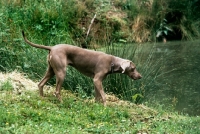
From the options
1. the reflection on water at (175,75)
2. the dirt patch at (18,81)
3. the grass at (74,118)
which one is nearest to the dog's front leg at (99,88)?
the grass at (74,118)

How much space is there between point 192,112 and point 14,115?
17.3 ft

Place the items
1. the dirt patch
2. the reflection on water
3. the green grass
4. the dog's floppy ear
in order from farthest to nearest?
the reflection on water
the dirt patch
the dog's floppy ear
the green grass

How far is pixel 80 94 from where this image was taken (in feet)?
30.9

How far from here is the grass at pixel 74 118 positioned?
21.2 ft

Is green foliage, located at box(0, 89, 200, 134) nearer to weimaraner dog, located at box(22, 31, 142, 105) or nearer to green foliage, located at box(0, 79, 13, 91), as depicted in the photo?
green foliage, located at box(0, 79, 13, 91)

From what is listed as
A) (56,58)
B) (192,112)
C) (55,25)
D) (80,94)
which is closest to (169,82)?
(192,112)

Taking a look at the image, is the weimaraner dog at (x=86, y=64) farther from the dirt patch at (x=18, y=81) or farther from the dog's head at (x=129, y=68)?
the dirt patch at (x=18, y=81)

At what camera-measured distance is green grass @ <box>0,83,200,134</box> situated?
6.47 meters

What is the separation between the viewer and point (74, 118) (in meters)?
7.18

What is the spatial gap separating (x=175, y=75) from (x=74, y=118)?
8.10 m

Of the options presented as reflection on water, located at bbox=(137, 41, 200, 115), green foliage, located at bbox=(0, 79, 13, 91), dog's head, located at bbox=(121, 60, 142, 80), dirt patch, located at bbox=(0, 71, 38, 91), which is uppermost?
dog's head, located at bbox=(121, 60, 142, 80)

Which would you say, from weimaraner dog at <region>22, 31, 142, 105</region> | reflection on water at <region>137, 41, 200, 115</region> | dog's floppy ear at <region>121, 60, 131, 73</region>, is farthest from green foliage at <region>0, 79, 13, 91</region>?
reflection on water at <region>137, 41, 200, 115</region>

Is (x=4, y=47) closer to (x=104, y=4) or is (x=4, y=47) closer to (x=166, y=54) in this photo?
(x=166, y=54)

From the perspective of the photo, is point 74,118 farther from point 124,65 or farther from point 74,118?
point 124,65
